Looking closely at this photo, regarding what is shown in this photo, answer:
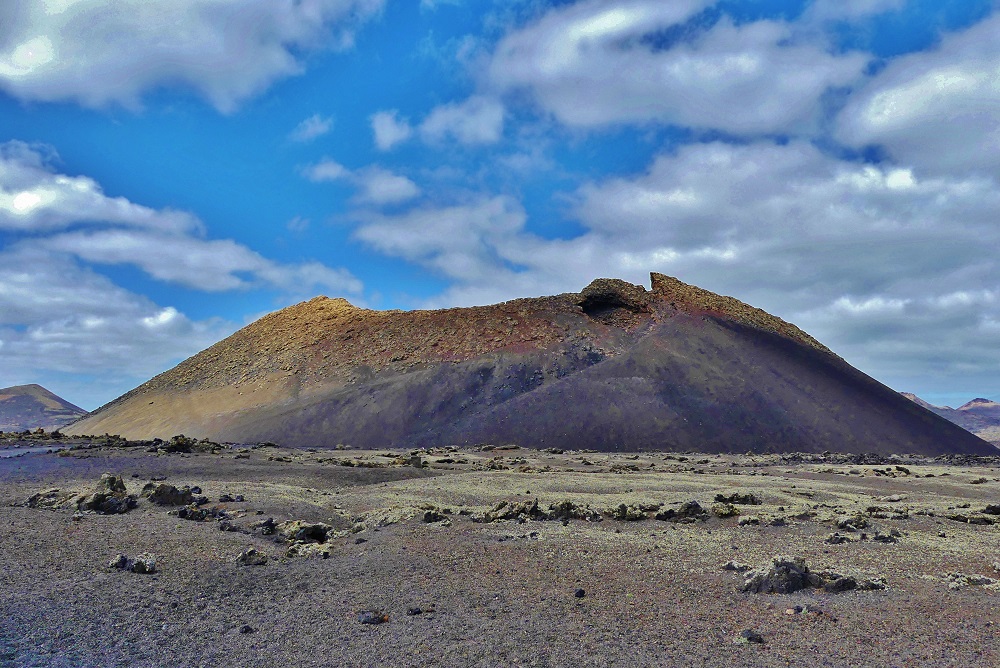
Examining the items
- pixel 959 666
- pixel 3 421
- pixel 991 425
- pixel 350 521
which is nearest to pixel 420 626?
pixel 959 666

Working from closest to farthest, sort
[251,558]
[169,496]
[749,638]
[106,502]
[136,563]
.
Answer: [749,638]
[136,563]
[251,558]
[106,502]
[169,496]

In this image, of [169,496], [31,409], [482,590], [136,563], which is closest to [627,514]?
[482,590]

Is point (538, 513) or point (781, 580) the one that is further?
point (538, 513)

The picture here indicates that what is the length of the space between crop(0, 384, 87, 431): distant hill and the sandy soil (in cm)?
18585

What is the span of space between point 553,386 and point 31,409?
18355 centimetres

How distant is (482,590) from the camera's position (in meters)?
8.10

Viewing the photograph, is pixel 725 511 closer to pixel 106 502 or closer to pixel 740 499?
pixel 740 499

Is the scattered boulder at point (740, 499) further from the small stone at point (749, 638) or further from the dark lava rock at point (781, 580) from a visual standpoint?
the small stone at point (749, 638)

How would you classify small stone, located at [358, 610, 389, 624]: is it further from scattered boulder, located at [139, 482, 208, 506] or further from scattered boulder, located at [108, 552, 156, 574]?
scattered boulder, located at [139, 482, 208, 506]

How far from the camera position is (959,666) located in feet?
19.4

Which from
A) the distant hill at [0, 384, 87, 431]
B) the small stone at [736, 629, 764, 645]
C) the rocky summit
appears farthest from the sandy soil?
the distant hill at [0, 384, 87, 431]

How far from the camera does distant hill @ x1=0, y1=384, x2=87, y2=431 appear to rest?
570 feet

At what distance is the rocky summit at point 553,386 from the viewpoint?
46.3 m

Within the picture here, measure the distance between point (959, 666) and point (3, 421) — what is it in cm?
21157
